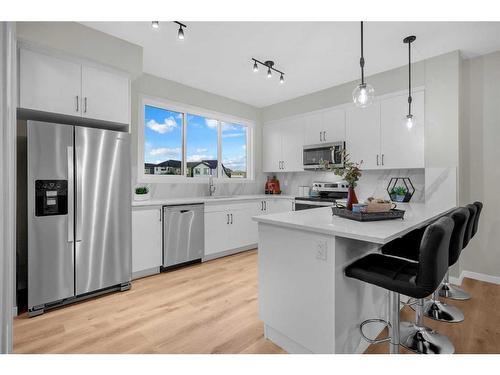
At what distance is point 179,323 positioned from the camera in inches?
88.7

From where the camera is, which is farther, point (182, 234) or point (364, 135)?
point (364, 135)

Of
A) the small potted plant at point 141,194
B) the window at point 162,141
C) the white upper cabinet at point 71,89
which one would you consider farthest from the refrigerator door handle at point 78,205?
the window at point 162,141

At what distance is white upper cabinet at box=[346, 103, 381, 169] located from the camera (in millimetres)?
3752

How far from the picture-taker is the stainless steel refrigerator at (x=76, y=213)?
2.39 meters

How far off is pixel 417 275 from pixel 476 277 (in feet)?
8.75

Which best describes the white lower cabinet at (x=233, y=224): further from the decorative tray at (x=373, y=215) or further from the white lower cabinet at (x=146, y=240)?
the decorative tray at (x=373, y=215)

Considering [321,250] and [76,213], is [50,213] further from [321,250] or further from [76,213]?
[321,250]

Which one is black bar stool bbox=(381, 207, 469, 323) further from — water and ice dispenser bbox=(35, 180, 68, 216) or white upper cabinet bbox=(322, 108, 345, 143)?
water and ice dispenser bbox=(35, 180, 68, 216)

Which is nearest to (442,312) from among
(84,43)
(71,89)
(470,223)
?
(470,223)

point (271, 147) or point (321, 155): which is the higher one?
point (271, 147)

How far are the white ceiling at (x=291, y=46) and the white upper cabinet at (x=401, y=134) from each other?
0.50 metres
